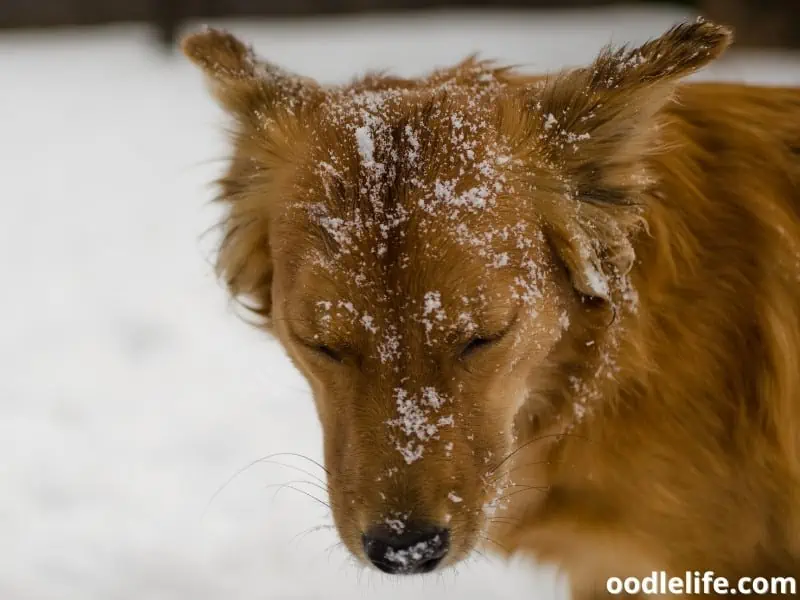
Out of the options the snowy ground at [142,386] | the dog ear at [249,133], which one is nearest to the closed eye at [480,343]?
the dog ear at [249,133]

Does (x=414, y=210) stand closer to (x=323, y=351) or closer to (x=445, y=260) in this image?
(x=445, y=260)

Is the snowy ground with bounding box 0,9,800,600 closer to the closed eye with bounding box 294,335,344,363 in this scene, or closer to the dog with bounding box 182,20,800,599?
the dog with bounding box 182,20,800,599

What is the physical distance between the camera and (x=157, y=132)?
23.6ft

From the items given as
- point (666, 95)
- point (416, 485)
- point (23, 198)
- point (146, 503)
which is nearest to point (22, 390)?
point (146, 503)

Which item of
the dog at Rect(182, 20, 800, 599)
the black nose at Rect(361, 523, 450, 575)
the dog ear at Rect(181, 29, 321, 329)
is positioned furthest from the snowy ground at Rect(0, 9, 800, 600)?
the black nose at Rect(361, 523, 450, 575)

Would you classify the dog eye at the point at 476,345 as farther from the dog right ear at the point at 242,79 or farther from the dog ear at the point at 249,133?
the dog right ear at the point at 242,79

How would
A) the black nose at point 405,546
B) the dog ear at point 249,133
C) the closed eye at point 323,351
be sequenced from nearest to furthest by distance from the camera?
1. the black nose at point 405,546
2. the closed eye at point 323,351
3. the dog ear at point 249,133

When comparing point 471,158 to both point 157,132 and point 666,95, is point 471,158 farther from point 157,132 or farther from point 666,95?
point 157,132

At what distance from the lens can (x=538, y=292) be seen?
212 centimetres

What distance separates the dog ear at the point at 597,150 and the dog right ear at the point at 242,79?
69 centimetres

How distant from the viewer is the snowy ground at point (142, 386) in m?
3.28

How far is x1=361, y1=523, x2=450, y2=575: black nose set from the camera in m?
1.95

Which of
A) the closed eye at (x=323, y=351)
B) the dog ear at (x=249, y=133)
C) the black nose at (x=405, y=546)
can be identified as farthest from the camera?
the dog ear at (x=249, y=133)

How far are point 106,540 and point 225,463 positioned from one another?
611 millimetres
